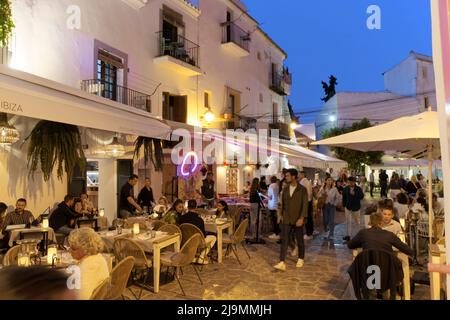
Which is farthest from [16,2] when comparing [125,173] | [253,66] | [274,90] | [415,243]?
[274,90]

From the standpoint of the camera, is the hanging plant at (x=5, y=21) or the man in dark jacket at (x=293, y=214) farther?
the hanging plant at (x=5, y=21)

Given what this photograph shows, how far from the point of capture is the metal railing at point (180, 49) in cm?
1427

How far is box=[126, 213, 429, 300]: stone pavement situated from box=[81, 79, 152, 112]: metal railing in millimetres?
6705

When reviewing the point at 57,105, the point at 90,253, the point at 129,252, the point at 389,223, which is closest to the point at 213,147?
the point at 129,252

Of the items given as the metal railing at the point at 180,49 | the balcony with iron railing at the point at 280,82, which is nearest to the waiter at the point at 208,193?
the metal railing at the point at 180,49

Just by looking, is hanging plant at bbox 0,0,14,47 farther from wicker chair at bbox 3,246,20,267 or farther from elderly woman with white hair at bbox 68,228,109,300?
elderly woman with white hair at bbox 68,228,109,300

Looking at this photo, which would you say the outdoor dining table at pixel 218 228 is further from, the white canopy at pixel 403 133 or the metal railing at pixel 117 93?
the metal railing at pixel 117 93

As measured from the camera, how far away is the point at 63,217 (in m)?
8.07

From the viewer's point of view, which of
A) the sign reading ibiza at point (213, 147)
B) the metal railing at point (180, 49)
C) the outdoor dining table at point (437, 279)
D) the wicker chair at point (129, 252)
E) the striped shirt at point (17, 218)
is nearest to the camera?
the outdoor dining table at point (437, 279)

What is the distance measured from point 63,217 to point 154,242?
3424 millimetres

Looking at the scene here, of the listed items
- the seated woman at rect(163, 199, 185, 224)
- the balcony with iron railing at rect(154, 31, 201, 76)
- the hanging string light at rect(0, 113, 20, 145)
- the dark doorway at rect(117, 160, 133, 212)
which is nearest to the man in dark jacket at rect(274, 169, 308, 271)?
the seated woman at rect(163, 199, 185, 224)

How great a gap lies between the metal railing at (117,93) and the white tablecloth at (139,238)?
578 centimetres

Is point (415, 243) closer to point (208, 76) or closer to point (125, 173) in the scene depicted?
point (125, 173)
